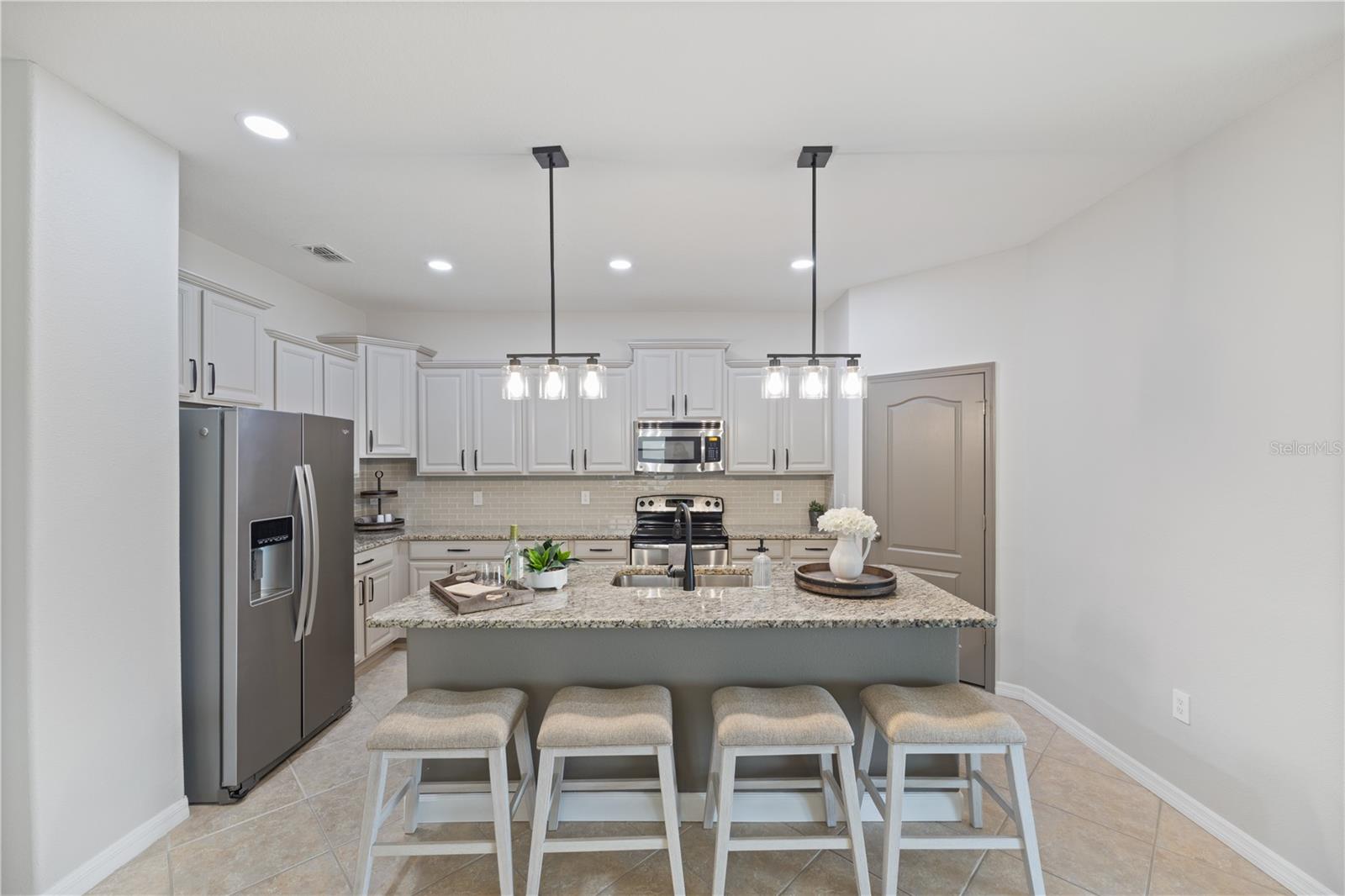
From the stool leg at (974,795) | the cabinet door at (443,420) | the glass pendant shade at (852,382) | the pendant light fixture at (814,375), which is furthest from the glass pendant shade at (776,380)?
the cabinet door at (443,420)

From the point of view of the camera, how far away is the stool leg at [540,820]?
6.01 ft

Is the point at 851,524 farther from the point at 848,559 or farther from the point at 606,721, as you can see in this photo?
the point at 606,721

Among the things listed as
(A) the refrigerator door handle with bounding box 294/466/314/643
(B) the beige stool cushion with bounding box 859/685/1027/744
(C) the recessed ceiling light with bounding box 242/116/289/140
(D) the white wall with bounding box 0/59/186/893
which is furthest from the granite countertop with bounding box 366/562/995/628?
(C) the recessed ceiling light with bounding box 242/116/289/140

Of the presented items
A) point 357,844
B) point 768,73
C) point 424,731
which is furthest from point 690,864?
point 768,73

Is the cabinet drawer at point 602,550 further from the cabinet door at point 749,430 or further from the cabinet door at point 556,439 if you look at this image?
the cabinet door at point 749,430

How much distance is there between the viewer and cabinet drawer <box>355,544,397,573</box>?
3.86 metres

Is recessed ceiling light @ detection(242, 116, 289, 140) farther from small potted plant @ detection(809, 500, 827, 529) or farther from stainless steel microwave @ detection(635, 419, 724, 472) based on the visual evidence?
small potted plant @ detection(809, 500, 827, 529)

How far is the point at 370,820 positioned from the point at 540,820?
0.54 metres

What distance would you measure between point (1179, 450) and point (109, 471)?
4120mm

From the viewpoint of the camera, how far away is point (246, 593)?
254 cm

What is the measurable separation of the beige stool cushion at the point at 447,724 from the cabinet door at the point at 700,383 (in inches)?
121

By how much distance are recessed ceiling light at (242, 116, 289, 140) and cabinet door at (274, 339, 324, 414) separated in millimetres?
1647

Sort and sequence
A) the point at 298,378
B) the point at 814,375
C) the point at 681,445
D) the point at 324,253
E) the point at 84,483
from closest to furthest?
the point at 84,483 < the point at 814,375 < the point at 324,253 < the point at 298,378 < the point at 681,445

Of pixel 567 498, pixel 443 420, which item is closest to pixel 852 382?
pixel 567 498
